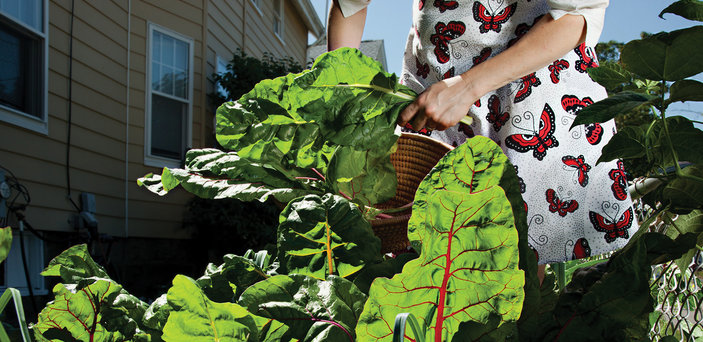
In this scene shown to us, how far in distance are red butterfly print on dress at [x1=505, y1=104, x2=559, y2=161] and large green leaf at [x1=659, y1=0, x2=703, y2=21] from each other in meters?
1.19

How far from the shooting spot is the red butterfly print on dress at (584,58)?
1.57 meters

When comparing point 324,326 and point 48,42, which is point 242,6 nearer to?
point 48,42

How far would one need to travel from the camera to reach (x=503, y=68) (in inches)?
44.7

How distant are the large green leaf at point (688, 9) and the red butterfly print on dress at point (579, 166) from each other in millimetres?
1205

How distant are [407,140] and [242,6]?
32.3ft

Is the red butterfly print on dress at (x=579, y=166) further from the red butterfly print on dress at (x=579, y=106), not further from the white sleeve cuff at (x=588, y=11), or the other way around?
the white sleeve cuff at (x=588, y=11)

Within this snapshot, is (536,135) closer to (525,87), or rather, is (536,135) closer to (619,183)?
(525,87)

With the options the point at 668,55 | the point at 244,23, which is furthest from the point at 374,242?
the point at 244,23

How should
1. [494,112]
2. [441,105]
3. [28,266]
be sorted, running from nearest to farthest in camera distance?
[441,105] → [494,112] → [28,266]

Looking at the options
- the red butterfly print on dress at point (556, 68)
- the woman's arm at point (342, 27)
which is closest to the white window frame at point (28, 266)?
the woman's arm at point (342, 27)

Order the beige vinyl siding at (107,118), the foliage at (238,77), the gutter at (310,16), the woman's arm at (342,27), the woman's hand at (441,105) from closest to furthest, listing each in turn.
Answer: the woman's hand at (441,105)
the woman's arm at (342,27)
the beige vinyl siding at (107,118)
the foliage at (238,77)
the gutter at (310,16)

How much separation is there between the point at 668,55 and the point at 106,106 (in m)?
6.99

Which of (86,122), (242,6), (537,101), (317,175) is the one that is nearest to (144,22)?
(86,122)

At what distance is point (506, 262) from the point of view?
0.25 metres
